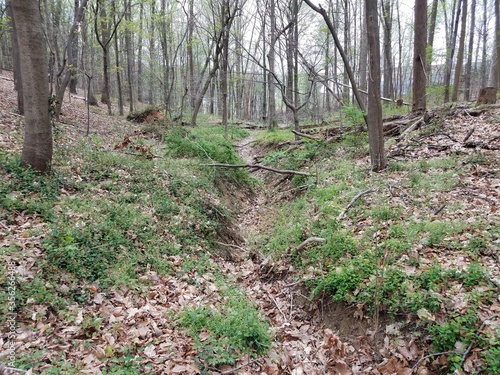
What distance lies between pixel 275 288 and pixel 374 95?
4908mm

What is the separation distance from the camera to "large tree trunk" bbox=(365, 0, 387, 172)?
263 inches

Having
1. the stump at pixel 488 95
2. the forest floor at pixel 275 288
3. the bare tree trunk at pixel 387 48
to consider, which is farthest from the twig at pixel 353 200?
the bare tree trunk at pixel 387 48

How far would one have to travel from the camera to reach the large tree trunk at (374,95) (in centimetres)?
667

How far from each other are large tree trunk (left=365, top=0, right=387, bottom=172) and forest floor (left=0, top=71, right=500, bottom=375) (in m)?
0.43

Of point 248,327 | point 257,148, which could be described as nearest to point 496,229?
point 248,327

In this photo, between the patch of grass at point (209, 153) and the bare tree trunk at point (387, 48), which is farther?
the bare tree trunk at point (387, 48)

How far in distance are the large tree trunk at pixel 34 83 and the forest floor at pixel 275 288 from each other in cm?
49

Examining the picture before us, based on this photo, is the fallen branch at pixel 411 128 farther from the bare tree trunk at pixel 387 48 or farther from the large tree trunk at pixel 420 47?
the bare tree trunk at pixel 387 48

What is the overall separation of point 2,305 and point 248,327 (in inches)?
106

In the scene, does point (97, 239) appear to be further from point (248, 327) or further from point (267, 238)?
point (267, 238)

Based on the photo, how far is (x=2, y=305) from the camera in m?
3.21

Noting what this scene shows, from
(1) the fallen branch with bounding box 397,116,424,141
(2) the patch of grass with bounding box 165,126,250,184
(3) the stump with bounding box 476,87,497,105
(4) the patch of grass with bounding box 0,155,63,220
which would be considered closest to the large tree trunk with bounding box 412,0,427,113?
(1) the fallen branch with bounding box 397,116,424,141

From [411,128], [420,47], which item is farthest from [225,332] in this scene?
[420,47]

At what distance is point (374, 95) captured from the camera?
696 cm
